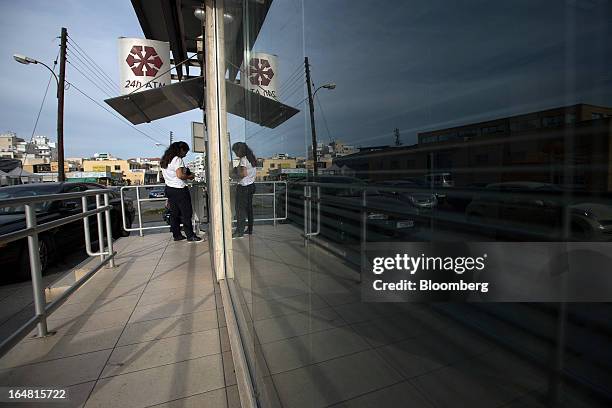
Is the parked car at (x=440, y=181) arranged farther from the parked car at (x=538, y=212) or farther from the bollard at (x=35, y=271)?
the bollard at (x=35, y=271)

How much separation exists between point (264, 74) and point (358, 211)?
114 centimetres

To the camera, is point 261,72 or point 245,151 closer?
point 261,72

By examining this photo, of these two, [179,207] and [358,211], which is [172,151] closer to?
[179,207]

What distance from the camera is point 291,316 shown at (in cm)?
127

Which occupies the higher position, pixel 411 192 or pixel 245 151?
pixel 245 151

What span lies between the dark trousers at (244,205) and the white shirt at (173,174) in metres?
2.75

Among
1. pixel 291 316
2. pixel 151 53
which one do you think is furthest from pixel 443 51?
pixel 151 53

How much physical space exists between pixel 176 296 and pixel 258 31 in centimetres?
246

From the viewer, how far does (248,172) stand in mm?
2365

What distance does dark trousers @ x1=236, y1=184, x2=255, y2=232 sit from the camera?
2444mm

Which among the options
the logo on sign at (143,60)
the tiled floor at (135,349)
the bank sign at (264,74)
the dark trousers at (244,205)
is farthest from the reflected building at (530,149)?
the logo on sign at (143,60)

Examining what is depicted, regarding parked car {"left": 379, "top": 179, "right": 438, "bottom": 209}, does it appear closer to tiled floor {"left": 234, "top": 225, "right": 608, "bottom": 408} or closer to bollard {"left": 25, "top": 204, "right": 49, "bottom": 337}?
tiled floor {"left": 234, "top": 225, "right": 608, "bottom": 408}

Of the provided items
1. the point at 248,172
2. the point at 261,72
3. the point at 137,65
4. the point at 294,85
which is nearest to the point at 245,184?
the point at 248,172

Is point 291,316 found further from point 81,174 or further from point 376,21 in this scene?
point 81,174
